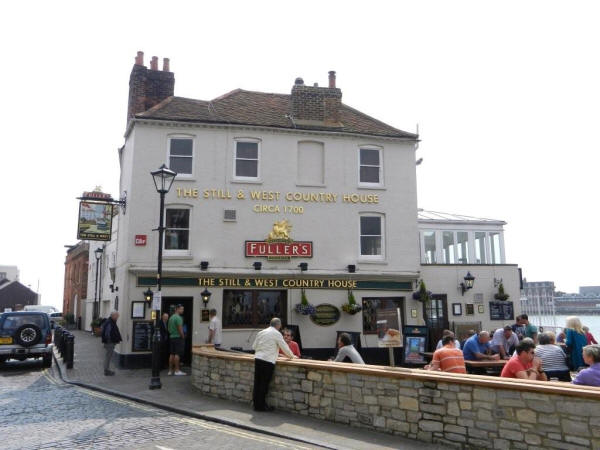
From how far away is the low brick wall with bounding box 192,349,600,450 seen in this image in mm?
6516

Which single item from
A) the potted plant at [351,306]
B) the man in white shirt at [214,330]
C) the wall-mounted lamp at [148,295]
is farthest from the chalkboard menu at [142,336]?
the potted plant at [351,306]

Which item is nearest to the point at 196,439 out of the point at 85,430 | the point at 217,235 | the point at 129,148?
the point at 85,430

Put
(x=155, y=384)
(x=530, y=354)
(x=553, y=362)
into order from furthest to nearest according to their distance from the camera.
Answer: (x=155, y=384) < (x=553, y=362) < (x=530, y=354)

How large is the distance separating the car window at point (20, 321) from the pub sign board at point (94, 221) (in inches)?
127

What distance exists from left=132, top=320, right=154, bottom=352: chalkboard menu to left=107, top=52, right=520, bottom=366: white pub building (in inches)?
1.9

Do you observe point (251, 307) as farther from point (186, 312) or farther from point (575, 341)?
point (575, 341)

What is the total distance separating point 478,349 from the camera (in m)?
11.9

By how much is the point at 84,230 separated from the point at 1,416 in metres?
9.68

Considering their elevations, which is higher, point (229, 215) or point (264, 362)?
point (229, 215)

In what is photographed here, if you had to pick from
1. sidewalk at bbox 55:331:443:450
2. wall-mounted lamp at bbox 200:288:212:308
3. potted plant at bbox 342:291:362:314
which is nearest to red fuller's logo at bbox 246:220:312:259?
wall-mounted lamp at bbox 200:288:212:308

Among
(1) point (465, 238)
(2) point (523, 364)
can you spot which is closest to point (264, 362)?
(2) point (523, 364)

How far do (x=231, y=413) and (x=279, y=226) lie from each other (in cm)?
953

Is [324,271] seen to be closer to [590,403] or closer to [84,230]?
[84,230]

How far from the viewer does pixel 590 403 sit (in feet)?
20.7
